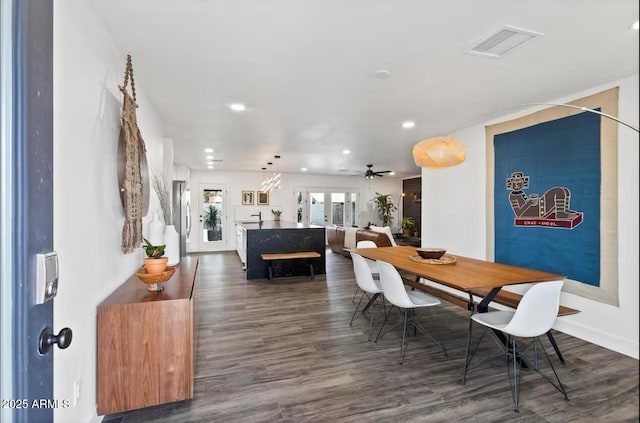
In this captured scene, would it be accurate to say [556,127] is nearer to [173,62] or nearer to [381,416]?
[381,416]

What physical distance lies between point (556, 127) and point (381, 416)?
2.99 meters

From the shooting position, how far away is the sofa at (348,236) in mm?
6504

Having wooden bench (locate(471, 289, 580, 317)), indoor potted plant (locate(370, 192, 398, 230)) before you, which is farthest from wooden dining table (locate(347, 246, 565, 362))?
indoor potted plant (locate(370, 192, 398, 230))

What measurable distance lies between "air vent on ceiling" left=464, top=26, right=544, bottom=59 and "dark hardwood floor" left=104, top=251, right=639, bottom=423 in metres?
1.89

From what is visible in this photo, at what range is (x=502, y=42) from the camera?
221 centimetres

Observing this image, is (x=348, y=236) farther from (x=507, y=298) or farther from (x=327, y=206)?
(x=507, y=298)

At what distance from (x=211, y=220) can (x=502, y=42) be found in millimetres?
8410

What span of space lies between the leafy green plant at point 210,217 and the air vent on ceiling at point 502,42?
8143 mm

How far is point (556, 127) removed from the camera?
10.2ft

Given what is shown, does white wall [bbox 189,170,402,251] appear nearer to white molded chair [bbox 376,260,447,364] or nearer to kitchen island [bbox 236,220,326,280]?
kitchen island [bbox 236,220,326,280]

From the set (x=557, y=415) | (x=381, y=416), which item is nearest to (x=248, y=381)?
(x=381, y=416)

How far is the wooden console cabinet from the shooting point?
1.90 m

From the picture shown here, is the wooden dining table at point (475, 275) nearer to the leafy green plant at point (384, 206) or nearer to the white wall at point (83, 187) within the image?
the white wall at point (83, 187)

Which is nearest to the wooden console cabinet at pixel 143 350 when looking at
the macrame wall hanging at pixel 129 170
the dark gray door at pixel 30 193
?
the macrame wall hanging at pixel 129 170
